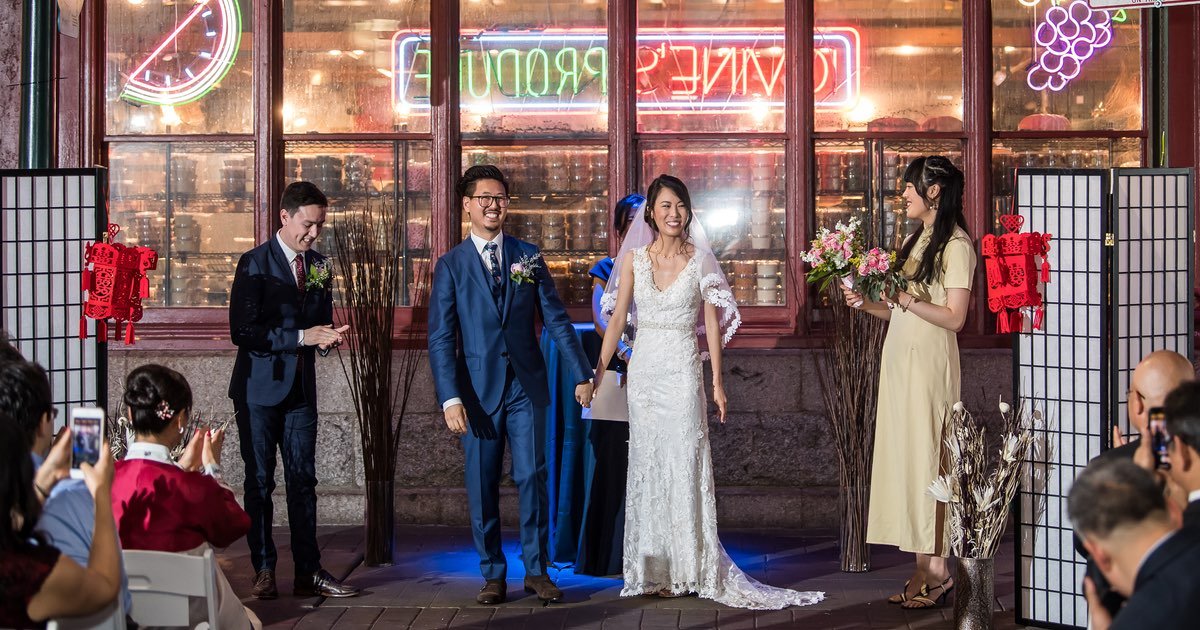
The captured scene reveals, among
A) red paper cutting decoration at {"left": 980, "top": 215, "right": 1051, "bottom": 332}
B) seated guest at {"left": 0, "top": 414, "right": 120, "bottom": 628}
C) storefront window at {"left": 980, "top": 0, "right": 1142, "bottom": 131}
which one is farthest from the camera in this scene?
storefront window at {"left": 980, "top": 0, "right": 1142, "bottom": 131}

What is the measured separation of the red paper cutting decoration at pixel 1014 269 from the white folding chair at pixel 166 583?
316cm

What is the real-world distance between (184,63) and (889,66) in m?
4.10

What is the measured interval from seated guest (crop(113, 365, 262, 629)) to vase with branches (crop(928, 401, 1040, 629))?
290 centimetres

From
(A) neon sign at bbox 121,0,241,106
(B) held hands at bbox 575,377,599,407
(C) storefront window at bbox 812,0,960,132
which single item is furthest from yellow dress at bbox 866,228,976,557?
(A) neon sign at bbox 121,0,241,106

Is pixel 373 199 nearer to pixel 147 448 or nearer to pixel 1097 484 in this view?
pixel 147 448

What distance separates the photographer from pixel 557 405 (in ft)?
22.4

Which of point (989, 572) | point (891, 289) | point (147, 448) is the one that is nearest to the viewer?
point (147, 448)

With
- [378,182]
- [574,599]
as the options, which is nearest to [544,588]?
[574,599]

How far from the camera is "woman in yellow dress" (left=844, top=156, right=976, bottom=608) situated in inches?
228

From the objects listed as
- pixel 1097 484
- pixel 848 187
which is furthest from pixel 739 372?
pixel 1097 484

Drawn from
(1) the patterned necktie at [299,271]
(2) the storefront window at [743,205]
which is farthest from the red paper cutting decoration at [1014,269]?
(1) the patterned necktie at [299,271]

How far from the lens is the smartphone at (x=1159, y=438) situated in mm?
3055

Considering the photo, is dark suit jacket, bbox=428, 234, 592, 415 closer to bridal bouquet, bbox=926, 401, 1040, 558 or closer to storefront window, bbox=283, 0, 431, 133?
bridal bouquet, bbox=926, 401, 1040, 558

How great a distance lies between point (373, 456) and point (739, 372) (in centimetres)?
214
